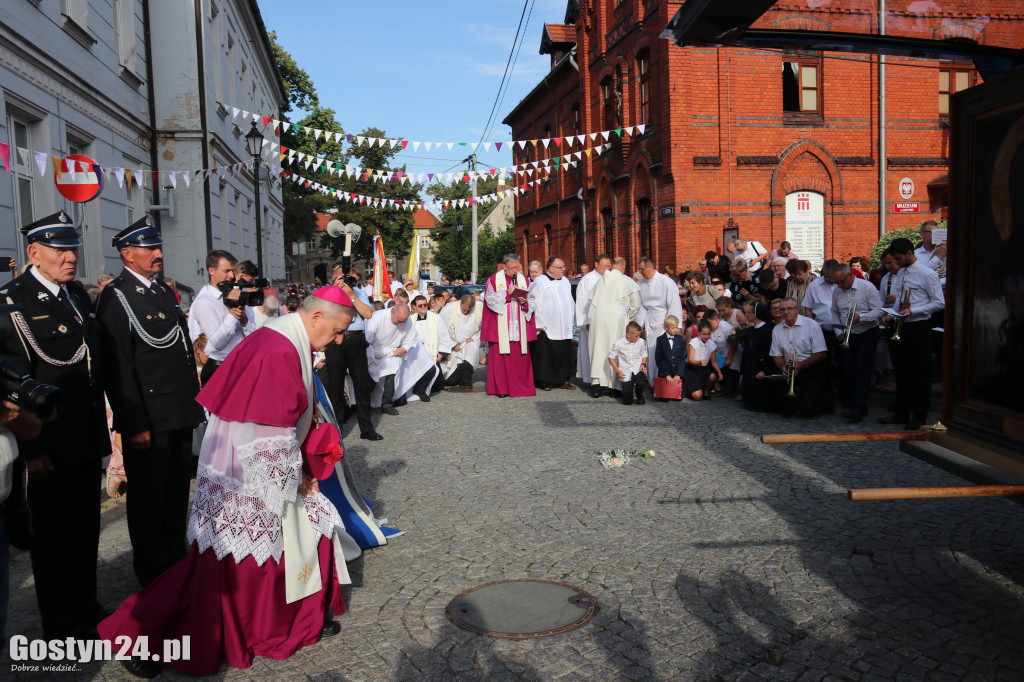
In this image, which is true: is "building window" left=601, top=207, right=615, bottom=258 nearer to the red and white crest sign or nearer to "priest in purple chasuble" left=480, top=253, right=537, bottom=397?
"priest in purple chasuble" left=480, top=253, right=537, bottom=397

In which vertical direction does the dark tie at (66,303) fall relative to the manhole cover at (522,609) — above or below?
above

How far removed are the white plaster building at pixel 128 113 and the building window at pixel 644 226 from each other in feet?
36.8

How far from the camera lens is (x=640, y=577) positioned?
4621 mm

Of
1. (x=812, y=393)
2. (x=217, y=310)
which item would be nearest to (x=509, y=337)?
(x=812, y=393)

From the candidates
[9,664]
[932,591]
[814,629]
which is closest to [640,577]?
[814,629]

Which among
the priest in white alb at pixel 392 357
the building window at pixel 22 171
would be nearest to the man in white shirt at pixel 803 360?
the priest in white alb at pixel 392 357

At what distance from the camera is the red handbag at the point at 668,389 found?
1107 cm

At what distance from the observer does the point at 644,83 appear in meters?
21.4

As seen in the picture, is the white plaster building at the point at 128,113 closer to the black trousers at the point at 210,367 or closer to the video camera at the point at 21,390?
the black trousers at the point at 210,367

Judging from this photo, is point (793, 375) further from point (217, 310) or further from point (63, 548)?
point (63, 548)

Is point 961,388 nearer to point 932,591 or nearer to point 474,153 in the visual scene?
point 932,591

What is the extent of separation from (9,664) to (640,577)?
3.36m

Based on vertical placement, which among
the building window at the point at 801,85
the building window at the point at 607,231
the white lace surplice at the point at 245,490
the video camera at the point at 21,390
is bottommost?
the white lace surplice at the point at 245,490

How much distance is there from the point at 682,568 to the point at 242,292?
3.64 m
